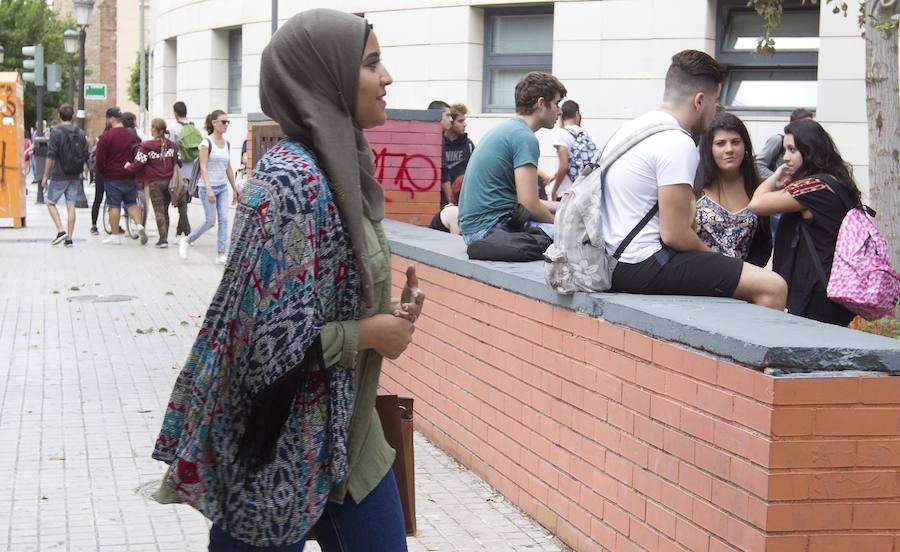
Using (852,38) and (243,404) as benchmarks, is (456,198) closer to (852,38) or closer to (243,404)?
(852,38)

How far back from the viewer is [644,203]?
17.0 feet

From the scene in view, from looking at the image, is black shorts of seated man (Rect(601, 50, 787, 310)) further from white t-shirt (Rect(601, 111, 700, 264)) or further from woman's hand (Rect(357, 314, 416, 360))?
woman's hand (Rect(357, 314, 416, 360))

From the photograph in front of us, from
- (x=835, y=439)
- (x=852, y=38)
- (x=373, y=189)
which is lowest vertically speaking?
(x=835, y=439)

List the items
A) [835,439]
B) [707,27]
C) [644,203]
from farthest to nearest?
[707,27], [644,203], [835,439]

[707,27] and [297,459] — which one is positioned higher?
[707,27]

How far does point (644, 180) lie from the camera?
16.9 feet

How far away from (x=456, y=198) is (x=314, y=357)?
10.1 m

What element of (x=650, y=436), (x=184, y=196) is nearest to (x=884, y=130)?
(x=650, y=436)

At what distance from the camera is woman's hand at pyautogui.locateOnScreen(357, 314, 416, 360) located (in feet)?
9.72

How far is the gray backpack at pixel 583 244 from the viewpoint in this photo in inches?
200

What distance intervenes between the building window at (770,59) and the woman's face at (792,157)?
12.0 m

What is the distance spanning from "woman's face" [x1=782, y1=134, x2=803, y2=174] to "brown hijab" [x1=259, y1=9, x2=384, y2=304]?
3.77 m

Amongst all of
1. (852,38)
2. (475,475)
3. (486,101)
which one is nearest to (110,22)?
(486,101)

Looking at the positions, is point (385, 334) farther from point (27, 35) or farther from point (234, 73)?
point (27, 35)
